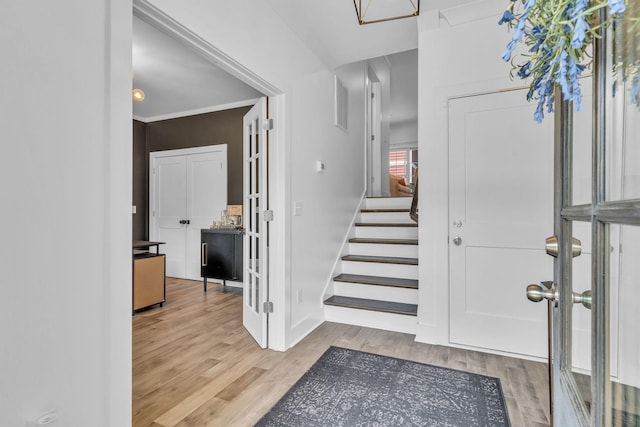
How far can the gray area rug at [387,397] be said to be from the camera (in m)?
1.74

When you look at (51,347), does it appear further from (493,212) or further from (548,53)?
(493,212)

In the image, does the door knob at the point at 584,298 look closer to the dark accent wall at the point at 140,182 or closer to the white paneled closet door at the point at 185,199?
the white paneled closet door at the point at 185,199

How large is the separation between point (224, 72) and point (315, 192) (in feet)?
6.33

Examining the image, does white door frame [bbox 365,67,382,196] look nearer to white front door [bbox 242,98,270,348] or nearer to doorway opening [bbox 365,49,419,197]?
doorway opening [bbox 365,49,419,197]

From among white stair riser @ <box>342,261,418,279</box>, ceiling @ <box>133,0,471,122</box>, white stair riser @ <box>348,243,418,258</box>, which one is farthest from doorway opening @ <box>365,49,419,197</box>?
white stair riser @ <box>342,261,418,279</box>

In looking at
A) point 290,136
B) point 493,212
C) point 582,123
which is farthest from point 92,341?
point 493,212

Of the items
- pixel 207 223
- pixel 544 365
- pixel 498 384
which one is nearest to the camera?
pixel 498 384

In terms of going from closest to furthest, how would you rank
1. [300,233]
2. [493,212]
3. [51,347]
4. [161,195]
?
[51,347]
[493,212]
[300,233]
[161,195]

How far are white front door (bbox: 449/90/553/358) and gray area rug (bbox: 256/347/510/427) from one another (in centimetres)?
56

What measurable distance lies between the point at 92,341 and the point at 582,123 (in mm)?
1664

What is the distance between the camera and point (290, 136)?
2688mm

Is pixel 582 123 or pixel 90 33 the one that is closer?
pixel 582 123

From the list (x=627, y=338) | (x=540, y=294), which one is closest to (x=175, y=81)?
(x=540, y=294)

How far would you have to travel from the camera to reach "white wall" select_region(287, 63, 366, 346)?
2.79 metres
